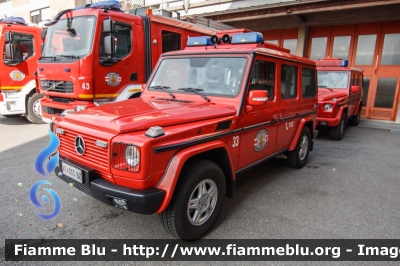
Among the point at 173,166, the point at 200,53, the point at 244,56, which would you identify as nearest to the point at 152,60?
the point at 200,53

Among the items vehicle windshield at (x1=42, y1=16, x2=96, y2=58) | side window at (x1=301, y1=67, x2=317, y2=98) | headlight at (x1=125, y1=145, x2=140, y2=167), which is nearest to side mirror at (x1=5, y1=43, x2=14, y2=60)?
vehicle windshield at (x1=42, y1=16, x2=96, y2=58)

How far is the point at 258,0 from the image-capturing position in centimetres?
1079

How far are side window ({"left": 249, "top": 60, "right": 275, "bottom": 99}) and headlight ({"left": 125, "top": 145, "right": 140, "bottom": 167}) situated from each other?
1.66 metres

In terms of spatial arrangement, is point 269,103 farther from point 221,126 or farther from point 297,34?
point 297,34

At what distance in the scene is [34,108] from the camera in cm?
813

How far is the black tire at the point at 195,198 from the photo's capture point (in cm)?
253

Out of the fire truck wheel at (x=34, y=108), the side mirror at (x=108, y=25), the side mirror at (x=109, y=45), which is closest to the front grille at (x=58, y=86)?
the side mirror at (x=109, y=45)

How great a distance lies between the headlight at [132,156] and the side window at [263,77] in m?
1.66

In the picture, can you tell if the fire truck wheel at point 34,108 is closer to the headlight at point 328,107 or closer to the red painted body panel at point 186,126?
the red painted body panel at point 186,126

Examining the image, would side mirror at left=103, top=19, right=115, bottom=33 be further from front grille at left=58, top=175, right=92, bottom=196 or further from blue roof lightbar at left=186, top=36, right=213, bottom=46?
front grille at left=58, top=175, right=92, bottom=196

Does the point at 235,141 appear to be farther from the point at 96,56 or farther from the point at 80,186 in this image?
the point at 96,56

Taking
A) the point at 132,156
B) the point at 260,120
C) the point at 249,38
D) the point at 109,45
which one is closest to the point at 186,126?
the point at 132,156

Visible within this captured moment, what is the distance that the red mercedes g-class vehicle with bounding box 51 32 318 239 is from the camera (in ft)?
7.68

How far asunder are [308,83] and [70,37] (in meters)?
4.91
